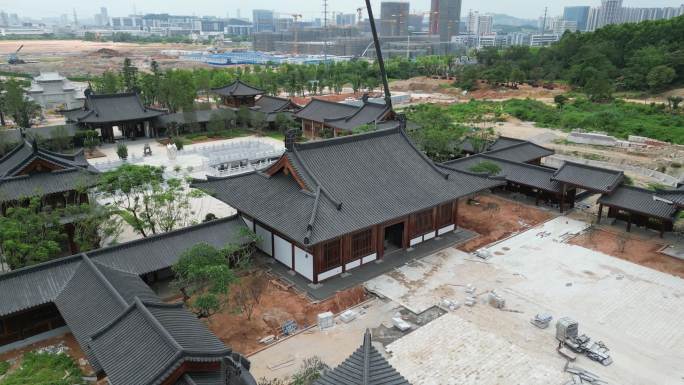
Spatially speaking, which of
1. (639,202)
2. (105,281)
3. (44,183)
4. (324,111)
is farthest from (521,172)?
(44,183)

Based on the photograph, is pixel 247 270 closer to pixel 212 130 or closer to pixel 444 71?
pixel 212 130

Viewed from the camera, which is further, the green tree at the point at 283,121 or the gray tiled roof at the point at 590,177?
the green tree at the point at 283,121

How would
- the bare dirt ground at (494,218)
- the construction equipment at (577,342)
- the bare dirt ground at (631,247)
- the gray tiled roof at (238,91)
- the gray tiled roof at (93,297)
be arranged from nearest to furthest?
the gray tiled roof at (93,297)
the construction equipment at (577,342)
the bare dirt ground at (631,247)
the bare dirt ground at (494,218)
the gray tiled roof at (238,91)

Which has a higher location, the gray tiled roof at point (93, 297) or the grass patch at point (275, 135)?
the gray tiled roof at point (93, 297)

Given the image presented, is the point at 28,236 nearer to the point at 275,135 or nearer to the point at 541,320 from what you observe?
the point at 541,320

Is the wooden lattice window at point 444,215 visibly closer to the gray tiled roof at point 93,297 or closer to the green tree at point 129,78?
the gray tiled roof at point 93,297

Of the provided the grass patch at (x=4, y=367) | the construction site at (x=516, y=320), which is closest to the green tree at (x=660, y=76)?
the construction site at (x=516, y=320)

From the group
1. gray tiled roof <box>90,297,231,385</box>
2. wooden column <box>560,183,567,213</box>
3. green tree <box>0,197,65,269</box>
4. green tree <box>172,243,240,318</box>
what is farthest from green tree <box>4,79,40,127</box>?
wooden column <box>560,183,567,213</box>

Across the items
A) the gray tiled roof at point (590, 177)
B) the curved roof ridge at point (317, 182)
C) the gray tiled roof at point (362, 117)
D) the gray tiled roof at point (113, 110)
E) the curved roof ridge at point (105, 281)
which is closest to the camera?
the curved roof ridge at point (105, 281)
